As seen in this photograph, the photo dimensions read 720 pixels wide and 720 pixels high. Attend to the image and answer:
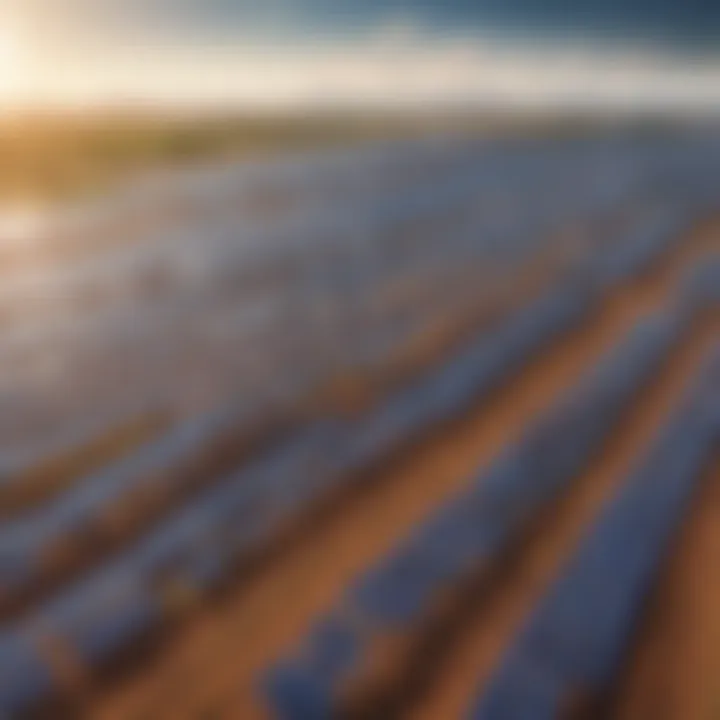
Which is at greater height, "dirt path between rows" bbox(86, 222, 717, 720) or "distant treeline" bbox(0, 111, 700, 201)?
"distant treeline" bbox(0, 111, 700, 201)

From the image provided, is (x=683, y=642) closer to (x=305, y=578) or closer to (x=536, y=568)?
(x=536, y=568)

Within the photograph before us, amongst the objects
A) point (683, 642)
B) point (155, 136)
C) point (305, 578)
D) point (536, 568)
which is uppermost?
point (155, 136)

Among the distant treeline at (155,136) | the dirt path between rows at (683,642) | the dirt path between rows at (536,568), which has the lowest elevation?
the dirt path between rows at (683,642)

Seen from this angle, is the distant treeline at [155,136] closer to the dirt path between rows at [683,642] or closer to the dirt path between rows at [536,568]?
the dirt path between rows at [536,568]

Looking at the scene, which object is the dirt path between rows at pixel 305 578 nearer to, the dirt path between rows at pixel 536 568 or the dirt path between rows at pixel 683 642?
the dirt path between rows at pixel 536 568

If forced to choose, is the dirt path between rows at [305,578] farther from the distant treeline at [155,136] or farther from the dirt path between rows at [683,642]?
the distant treeline at [155,136]

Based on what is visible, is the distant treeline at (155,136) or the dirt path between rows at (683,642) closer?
the dirt path between rows at (683,642)

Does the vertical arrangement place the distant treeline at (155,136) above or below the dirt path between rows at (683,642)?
above

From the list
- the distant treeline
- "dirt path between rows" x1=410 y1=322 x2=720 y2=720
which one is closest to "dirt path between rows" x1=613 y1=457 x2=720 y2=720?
"dirt path between rows" x1=410 y1=322 x2=720 y2=720

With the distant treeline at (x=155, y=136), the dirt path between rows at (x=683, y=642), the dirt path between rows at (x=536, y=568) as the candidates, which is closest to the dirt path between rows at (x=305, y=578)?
the dirt path between rows at (x=536, y=568)

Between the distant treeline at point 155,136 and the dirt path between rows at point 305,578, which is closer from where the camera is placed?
the dirt path between rows at point 305,578

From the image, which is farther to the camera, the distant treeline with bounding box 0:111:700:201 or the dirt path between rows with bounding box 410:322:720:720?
the distant treeline with bounding box 0:111:700:201

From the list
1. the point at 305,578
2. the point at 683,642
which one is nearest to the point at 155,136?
the point at 305,578

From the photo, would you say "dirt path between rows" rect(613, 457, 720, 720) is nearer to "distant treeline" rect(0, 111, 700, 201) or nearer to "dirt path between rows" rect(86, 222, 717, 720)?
"dirt path between rows" rect(86, 222, 717, 720)
